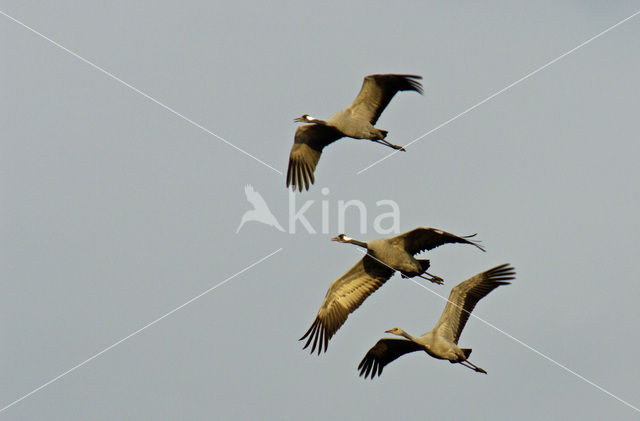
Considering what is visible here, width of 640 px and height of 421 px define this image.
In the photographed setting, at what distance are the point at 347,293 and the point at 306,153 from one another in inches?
114

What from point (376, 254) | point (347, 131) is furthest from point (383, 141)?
point (376, 254)

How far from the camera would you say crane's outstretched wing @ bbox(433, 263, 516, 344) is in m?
19.5

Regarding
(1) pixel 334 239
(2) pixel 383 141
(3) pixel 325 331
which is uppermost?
(2) pixel 383 141

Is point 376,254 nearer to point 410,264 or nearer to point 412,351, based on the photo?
point 410,264

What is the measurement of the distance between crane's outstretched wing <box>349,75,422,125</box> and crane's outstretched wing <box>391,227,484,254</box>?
2.38 m

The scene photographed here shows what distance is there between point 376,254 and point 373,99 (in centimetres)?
273

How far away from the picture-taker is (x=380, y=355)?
67.5ft

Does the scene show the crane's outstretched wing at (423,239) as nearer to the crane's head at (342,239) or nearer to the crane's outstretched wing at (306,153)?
the crane's head at (342,239)

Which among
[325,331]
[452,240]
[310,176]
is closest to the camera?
[452,240]

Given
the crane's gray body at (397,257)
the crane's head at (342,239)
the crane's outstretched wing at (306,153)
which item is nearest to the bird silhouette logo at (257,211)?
A: the crane's outstretched wing at (306,153)

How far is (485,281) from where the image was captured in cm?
1950

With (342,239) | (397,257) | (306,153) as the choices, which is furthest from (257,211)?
(397,257)

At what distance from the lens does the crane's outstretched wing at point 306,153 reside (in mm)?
21875

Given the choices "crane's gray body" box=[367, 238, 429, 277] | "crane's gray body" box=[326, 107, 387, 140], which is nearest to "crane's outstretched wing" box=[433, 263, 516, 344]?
"crane's gray body" box=[367, 238, 429, 277]
